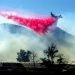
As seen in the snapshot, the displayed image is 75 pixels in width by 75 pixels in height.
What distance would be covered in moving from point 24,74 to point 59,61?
288ft

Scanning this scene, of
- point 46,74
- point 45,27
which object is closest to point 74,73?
point 46,74

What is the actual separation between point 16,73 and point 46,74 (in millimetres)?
7991

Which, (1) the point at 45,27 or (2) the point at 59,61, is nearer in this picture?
(2) the point at 59,61

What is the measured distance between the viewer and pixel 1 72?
7512cm

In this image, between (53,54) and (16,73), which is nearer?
(16,73)

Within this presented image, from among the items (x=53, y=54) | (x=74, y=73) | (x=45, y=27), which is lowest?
(x=74, y=73)

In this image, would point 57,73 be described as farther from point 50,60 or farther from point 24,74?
point 50,60

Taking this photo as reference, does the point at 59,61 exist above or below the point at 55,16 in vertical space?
below

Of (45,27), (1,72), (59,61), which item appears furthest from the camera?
(45,27)

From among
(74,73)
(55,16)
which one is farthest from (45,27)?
(74,73)

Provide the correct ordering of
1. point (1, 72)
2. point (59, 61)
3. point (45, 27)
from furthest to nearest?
point (45, 27) → point (59, 61) → point (1, 72)

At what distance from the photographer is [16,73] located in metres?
76.4

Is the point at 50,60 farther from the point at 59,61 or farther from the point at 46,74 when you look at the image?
the point at 46,74

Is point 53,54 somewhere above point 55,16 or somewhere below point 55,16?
below
